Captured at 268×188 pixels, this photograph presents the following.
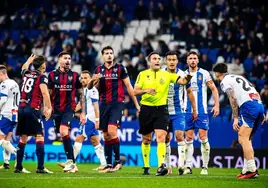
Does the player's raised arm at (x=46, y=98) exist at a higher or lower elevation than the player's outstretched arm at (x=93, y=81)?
lower

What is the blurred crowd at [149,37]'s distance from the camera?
26.7 m

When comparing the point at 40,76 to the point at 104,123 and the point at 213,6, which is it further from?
the point at 213,6

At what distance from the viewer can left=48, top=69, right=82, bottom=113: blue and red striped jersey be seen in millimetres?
15625

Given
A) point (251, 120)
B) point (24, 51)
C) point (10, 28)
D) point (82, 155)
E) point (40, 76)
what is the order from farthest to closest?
point (10, 28) < point (24, 51) < point (82, 155) < point (40, 76) < point (251, 120)

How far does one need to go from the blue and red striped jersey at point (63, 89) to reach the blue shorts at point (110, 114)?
69 cm

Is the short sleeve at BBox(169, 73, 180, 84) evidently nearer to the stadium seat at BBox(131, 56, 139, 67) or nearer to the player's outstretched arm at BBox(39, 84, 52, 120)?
the player's outstretched arm at BBox(39, 84, 52, 120)

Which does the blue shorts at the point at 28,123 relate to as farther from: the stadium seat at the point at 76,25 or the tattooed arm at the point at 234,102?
the stadium seat at the point at 76,25

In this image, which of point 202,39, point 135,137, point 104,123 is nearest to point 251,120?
point 104,123

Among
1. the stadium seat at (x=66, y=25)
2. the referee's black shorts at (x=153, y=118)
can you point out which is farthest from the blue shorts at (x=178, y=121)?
the stadium seat at (x=66, y=25)

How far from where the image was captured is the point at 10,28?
1305 inches

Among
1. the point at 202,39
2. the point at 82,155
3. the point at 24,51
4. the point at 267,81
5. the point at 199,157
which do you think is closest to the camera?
the point at 199,157

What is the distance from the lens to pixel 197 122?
52.5 ft

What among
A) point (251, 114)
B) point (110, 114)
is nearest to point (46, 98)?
point (110, 114)

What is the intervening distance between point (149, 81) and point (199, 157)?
285 inches
